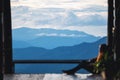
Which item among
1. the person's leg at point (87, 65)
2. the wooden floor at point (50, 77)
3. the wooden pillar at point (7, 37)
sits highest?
the wooden pillar at point (7, 37)

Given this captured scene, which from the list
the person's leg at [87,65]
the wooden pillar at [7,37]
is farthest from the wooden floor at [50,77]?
the wooden pillar at [7,37]

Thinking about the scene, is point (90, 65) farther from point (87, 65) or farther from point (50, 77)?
point (50, 77)

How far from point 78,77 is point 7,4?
2112 millimetres

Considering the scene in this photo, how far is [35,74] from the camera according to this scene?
10773 millimetres

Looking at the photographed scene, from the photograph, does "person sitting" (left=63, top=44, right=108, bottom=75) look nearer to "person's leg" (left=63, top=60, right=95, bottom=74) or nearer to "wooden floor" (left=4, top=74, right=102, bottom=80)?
"person's leg" (left=63, top=60, right=95, bottom=74)

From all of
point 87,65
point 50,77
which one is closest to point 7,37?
point 50,77

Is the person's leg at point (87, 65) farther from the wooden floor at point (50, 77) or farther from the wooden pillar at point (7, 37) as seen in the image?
the wooden pillar at point (7, 37)

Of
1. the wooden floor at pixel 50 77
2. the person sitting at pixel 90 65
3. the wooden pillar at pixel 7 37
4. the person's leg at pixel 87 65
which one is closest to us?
the person sitting at pixel 90 65

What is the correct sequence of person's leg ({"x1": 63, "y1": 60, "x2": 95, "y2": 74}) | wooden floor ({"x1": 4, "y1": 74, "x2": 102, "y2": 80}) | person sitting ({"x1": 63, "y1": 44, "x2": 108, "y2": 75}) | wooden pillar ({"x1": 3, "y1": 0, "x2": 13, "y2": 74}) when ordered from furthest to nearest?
1. wooden pillar ({"x1": 3, "y1": 0, "x2": 13, "y2": 74})
2. person's leg ({"x1": 63, "y1": 60, "x2": 95, "y2": 74})
3. wooden floor ({"x1": 4, "y1": 74, "x2": 102, "y2": 80})
4. person sitting ({"x1": 63, "y1": 44, "x2": 108, "y2": 75})

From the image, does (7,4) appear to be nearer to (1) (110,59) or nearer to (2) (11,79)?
(2) (11,79)

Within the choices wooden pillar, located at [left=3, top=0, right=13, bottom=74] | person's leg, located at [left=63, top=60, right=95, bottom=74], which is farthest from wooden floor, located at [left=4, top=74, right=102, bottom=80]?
wooden pillar, located at [left=3, top=0, right=13, bottom=74]

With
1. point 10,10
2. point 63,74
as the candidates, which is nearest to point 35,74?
point 63,74

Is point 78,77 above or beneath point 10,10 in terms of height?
beneath

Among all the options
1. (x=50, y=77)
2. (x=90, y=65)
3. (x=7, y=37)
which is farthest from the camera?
(x=7, y=37)
